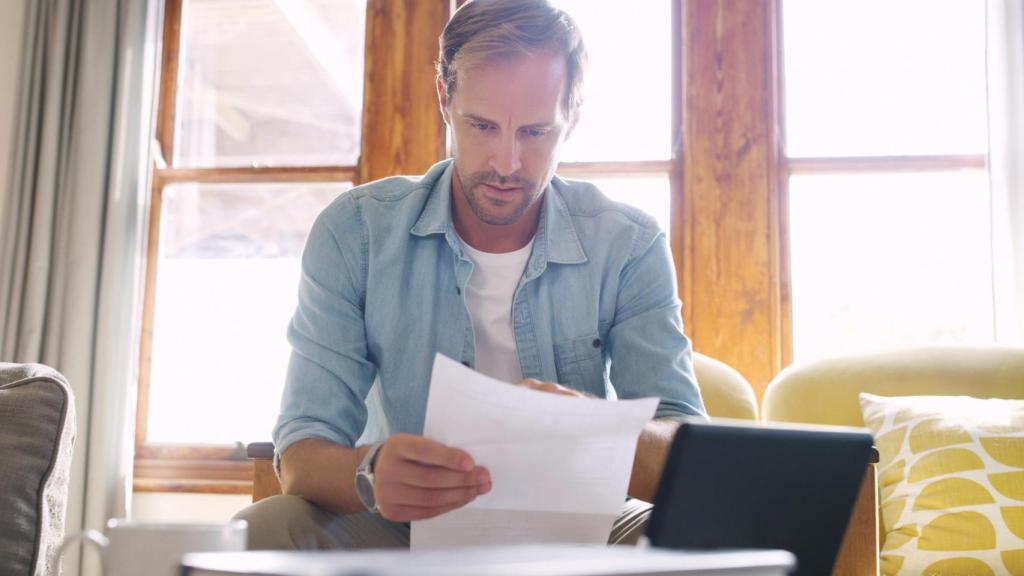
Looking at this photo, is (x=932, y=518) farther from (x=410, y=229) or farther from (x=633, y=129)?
(x=633, y=129)

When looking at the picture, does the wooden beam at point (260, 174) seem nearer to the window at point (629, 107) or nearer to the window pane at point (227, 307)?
the window pane at point (227, 307)

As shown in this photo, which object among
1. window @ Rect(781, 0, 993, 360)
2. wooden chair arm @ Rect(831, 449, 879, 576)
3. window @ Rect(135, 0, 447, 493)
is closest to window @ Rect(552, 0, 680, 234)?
window @ Rect(781, 0, 993, 360)

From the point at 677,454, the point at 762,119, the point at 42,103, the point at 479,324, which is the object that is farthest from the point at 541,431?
the point at 42,103

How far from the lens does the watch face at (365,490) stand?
110 centimetres

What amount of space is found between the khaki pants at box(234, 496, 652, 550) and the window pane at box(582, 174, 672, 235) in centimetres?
153

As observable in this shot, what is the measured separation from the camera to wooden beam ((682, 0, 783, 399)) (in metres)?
2.65

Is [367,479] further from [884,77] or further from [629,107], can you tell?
[884,77]

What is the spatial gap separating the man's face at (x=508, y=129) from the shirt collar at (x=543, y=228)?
0.06m

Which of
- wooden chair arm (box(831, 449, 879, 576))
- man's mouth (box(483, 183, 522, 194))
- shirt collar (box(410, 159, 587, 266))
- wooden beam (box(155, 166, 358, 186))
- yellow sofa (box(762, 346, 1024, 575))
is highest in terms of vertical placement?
wooden beam (box(155, 166, 358, 186))

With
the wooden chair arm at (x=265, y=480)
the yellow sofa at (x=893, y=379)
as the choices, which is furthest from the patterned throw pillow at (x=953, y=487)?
the wooden chair arm at (x=265, y=480)

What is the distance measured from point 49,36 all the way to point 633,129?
66.4 inches

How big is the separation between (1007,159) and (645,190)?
36.0 inches

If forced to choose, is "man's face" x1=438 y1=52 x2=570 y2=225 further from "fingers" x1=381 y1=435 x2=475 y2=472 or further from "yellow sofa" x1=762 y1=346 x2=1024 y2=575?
"yellow sofa" x1=762 y1=346 x2=1024 y2=575

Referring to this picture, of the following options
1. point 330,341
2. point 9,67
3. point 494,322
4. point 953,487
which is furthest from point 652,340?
point 9,67
